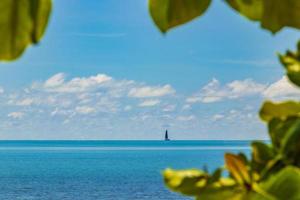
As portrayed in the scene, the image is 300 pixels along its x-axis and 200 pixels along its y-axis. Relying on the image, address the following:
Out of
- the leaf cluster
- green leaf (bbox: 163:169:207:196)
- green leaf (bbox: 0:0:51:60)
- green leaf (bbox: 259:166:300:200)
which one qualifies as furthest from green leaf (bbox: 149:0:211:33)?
green leaf (bbox: 163:169:207:196)

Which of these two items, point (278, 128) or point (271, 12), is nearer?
point (271, 12)

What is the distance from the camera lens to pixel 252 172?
0.75 m

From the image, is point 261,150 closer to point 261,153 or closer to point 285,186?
point 261,153

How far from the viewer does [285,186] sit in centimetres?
56

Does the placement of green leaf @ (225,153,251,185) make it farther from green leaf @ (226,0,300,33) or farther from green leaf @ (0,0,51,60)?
green leaf @ (0,0,51,60)

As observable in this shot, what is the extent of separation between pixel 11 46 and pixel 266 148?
506 mm

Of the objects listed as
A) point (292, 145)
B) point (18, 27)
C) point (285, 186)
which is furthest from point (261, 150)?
point (18, 27)

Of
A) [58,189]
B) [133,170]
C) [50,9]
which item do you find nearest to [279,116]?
[50,9]

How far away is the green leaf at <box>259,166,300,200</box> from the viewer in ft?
1.78

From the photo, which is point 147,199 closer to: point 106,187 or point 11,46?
point 106,187

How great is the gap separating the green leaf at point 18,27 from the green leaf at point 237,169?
38 centimetres

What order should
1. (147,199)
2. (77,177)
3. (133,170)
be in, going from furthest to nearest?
(133,170), (77,177), (147,199)

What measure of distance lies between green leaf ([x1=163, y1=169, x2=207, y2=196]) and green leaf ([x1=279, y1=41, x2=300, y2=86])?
179mm

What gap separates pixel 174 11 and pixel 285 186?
0.75 feet
